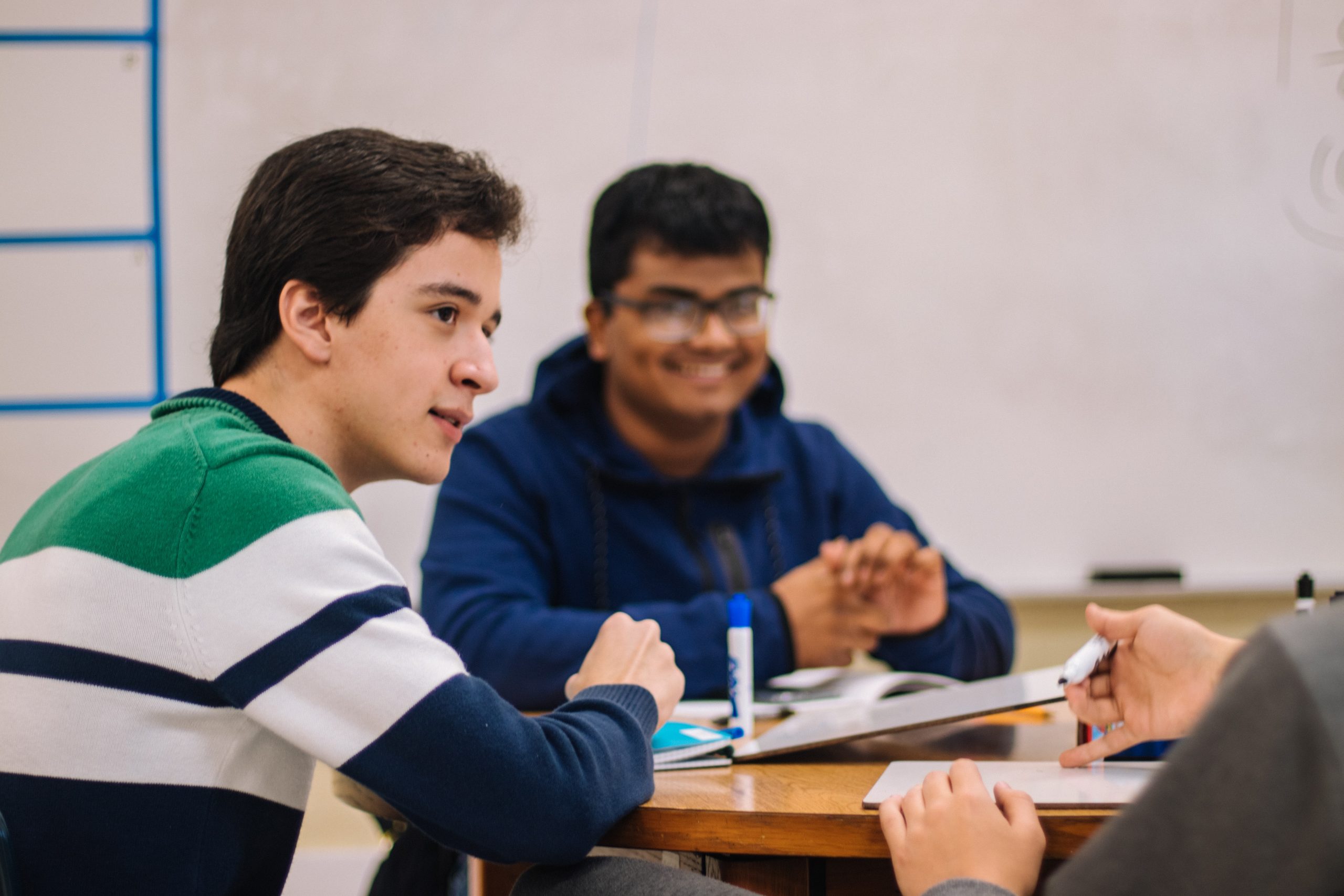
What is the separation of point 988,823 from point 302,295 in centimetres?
71

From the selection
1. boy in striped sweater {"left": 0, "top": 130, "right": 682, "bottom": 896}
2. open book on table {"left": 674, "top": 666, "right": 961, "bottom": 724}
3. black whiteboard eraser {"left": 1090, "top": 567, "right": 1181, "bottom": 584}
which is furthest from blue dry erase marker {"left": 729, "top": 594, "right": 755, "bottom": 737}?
black whiteboard eraser {"left": 1090, "top": 567, "right": 1181, "bottom": 584}

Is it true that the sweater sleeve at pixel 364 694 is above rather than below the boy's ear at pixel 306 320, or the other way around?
below

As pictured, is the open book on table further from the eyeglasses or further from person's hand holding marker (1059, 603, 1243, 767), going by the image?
the eyeglasses

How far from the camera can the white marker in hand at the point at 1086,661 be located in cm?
92

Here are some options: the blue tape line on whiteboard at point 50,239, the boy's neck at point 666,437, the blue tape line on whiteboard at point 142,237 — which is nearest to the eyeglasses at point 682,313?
the boy's neck at point 666,437

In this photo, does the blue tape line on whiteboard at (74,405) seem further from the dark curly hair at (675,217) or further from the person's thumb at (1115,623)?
the person's thumb at (1115,623)

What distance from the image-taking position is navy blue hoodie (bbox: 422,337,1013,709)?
1463mm

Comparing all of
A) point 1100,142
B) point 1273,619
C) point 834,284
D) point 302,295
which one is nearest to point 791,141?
point 834,284

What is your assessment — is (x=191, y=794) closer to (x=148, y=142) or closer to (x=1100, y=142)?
(x=148, y=142)

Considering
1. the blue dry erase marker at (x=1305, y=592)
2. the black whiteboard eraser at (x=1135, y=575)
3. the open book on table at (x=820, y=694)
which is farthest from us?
the black whiteboard eraser at (x=1135, y=575)

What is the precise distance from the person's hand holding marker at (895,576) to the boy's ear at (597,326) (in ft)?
1.84

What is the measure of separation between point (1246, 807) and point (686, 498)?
56.8 inches

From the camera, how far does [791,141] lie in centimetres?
228

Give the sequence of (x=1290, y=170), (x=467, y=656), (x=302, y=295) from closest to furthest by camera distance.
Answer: (x=302, y=295) → (x=467, y=656) → (x=1290, y=170)
